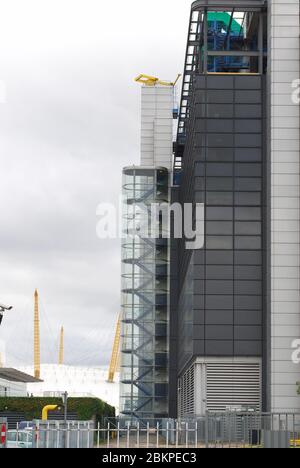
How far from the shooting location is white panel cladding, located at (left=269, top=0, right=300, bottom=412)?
264ft

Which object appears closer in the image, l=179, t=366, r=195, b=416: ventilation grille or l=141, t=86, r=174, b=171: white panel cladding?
l=179, t=366, r=195, b=416: ventilation grille

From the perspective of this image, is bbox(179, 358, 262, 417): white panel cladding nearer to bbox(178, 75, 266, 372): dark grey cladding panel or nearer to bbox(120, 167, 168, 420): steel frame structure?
bbox(178, 75, 266, 372): dark grey cladding panel

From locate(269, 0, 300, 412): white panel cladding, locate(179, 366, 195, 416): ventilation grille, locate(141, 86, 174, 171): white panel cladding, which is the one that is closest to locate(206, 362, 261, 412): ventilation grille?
locate(269, 0, 300, 412): white panel cladding

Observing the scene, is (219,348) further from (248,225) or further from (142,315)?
(142,315)

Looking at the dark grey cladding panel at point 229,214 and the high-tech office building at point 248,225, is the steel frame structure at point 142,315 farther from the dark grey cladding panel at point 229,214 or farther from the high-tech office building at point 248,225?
the dark grey cladding panel at point 229,214

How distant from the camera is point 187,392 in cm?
9706

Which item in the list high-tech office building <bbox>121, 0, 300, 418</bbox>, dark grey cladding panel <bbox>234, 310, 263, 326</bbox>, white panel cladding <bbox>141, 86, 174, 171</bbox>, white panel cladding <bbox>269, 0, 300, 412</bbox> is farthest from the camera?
white panel cladding <bbox>141, 86, 174, 171</bbox>

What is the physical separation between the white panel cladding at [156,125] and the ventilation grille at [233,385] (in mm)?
49369

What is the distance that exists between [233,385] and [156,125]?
55.4 metres

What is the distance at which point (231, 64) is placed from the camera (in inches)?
3686

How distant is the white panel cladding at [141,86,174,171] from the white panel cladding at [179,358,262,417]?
161 feet

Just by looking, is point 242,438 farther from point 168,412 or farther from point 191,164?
point 168,412

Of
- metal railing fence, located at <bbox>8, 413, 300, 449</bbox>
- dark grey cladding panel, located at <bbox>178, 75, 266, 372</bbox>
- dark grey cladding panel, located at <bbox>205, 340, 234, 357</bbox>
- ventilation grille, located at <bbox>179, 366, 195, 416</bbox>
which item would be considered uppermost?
dark grey cladding panel, located at <bbox>178, 75, 266, 372</bbox>
